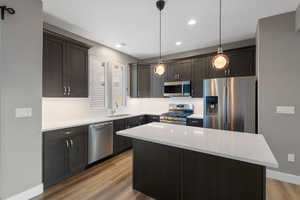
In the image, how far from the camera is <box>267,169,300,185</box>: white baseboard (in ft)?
8.15

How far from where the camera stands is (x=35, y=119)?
2.16 m

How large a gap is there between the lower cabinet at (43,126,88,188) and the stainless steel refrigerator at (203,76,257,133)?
8.98 feet

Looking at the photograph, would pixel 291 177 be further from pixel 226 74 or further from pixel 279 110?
pixel 226 74

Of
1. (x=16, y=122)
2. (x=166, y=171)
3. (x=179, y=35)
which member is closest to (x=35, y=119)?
(x=16, y=122)

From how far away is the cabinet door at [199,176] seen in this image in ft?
5.07

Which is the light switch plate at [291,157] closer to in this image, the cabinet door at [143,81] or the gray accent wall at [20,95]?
the cabinet door at [143,81]

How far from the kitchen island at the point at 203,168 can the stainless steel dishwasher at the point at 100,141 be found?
1.27 meters

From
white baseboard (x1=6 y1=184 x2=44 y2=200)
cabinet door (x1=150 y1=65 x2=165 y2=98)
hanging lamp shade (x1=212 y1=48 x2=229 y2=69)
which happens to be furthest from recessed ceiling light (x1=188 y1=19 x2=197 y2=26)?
white baseboard (x1=6 y1=184 x2=44 y2=200)

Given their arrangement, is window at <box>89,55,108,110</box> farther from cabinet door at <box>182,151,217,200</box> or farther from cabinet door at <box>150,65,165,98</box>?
cabinet door at <box>182,151,217,200</box>

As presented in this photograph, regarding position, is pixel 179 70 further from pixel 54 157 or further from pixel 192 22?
pixel 54 157

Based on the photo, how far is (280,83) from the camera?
8.52ft

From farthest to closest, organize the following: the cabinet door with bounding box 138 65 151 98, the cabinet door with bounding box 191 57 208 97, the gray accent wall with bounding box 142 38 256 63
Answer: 1. the cabinet door with bounding box 138 65 151 98
2. the cabinet door with bounding box 191 57 208 97
3. the gray accent wall with bounding box 142 38 256 63

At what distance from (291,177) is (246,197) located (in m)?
1.97

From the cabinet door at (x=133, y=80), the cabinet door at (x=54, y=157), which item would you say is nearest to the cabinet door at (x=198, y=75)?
the cabinet door at (x=133, y=80)
